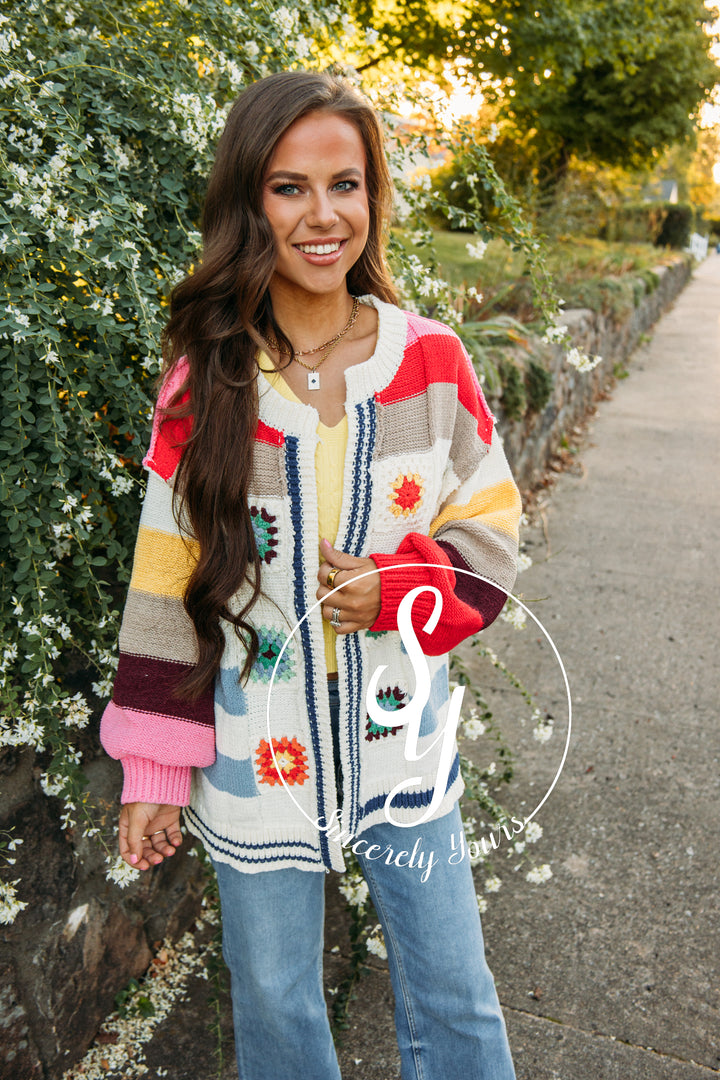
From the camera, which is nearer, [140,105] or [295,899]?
[295,899]

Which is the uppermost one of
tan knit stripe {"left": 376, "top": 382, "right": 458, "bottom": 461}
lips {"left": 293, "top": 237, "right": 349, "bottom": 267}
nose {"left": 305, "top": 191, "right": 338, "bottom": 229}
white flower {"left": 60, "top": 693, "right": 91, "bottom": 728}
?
nose {"left": 305, "top": 191, "right": 338, "bottom": 229}

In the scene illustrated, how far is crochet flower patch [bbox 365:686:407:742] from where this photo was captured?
1509 millimetres

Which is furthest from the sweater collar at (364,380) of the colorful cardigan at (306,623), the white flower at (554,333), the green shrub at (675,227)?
the green shrub at (675,227)

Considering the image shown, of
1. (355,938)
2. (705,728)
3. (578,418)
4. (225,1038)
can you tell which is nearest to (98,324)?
(355,938)

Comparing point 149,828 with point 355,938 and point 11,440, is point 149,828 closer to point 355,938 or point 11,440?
point 11,440

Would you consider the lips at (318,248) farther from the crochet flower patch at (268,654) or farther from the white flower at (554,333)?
the white flower at (554,333)

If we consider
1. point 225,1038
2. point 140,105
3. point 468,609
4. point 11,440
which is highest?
point 140,105

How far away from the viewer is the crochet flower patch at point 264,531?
1.43 m

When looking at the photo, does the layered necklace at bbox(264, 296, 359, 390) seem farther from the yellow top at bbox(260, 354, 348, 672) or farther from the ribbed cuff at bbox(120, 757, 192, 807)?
the ribbed cuff at bbox(120, 757, 192, 807)

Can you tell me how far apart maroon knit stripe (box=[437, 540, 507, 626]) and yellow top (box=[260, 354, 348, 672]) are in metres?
0.20

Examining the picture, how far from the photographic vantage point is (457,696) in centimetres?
154

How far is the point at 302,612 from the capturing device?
1.45 metres

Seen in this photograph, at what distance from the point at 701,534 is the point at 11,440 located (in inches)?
174

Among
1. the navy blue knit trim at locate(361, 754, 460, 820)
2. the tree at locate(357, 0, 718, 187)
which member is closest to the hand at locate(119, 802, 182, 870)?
→ the navy blue knit trim at locate(361, 754, 460, 820)
